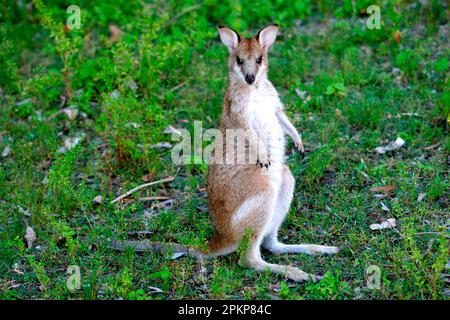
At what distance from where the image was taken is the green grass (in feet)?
16.4

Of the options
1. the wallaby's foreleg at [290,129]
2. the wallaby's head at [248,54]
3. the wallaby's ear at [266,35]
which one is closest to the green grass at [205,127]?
the wallaby's foreleg at [290,129]

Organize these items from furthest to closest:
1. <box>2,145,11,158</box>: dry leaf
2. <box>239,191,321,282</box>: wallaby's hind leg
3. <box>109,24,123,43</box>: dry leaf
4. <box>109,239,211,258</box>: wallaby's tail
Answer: <box>109,24,123,43</box>: dry leaf
<box>2,145,11,158</box>: dry leaf
<box>109,239,211,258</box>: wallaby's tail
<box>239,191,321,282</box>: wallaby's hind leg

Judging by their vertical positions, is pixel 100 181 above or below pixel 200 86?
below

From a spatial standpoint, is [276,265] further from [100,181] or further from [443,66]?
[443,66]

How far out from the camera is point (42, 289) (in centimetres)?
504

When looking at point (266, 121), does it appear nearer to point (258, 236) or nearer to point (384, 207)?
point (258, 236)

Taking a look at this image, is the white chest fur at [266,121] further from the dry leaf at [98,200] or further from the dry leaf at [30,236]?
Result: the dry leaf at [30,236]

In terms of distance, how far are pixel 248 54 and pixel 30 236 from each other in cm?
242

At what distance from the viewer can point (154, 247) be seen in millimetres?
5289

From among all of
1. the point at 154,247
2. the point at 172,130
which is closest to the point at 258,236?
the point at 154,247

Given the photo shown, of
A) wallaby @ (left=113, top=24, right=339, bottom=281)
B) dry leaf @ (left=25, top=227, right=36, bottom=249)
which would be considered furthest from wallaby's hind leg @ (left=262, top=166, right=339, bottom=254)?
dry leaf @ (left=25, top=227, right=36, bottom=249)

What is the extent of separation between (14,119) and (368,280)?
15.0 ft

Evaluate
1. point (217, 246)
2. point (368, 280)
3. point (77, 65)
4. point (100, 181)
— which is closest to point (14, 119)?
point (77, 65)

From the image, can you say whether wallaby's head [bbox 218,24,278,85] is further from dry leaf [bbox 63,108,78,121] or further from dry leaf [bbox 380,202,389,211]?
dry leaf [bbox 63,108,78,121]
